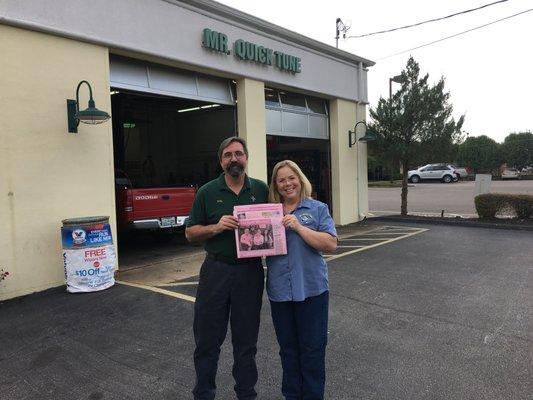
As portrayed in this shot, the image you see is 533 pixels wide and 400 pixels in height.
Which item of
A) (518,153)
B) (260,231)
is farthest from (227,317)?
(518,153)

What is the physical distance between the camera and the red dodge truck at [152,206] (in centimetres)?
962

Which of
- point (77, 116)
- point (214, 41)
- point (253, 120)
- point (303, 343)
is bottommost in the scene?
point (303, 343)

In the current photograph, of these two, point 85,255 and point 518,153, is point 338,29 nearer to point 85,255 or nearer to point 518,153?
point 85,255

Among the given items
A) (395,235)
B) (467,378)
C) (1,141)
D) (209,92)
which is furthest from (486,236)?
(1,141)

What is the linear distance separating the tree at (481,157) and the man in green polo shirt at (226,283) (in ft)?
191

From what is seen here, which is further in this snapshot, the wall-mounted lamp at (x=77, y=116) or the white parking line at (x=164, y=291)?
the wall-mounted lamp at (x=77, y=116)

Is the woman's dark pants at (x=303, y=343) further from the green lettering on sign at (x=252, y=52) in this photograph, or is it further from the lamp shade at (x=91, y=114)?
the green lettering on sign at (x=252, y=52)

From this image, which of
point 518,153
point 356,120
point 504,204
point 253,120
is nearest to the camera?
point 253,120

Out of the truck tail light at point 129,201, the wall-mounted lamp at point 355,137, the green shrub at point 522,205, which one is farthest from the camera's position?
the wall-mounted lamp at point 355,137

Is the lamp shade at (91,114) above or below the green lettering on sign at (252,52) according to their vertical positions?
below

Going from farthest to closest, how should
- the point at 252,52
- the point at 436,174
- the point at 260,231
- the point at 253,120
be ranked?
the point at 436,174 → the point at 253,120 → the point at 252,52 → the point at 260,231

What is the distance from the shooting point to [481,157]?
5650 centimetres

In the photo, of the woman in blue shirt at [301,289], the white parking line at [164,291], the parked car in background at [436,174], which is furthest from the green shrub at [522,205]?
the parked car in background at [436,174]

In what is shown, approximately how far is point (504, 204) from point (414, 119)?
3726mm
